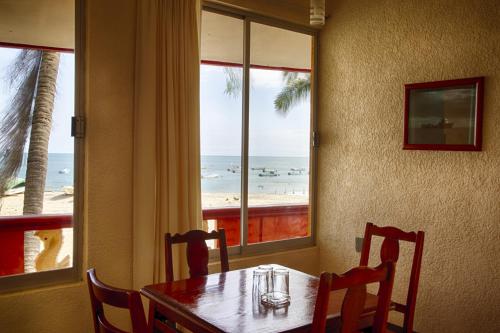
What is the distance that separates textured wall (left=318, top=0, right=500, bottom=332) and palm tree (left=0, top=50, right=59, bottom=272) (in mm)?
2216

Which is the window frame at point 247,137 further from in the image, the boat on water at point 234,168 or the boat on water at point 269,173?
the boat on water at point 269,173

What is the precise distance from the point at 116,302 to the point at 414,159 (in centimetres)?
245

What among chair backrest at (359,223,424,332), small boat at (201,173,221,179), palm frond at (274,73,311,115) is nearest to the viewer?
chair backrest at (359,223,424,332)

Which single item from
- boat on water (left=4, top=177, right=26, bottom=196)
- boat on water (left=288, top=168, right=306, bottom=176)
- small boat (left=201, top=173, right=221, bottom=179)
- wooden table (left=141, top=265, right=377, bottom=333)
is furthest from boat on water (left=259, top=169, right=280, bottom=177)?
boat on water (left=4, top=177, right=26, bottom=196)

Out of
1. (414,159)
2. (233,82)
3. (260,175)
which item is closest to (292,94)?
(233,82)

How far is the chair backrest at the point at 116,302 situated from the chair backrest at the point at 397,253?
134 centimetres

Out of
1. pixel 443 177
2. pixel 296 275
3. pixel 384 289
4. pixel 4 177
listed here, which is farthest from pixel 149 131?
pixel 443 177

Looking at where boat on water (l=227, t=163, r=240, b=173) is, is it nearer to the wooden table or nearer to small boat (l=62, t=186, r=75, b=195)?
small boat (l=62, t=186, r=75, b=195)

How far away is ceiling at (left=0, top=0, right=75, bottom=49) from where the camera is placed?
2.44 m

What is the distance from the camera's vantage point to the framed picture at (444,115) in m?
2.79

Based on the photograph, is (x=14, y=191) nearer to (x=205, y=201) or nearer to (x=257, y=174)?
(x=205, y=201)

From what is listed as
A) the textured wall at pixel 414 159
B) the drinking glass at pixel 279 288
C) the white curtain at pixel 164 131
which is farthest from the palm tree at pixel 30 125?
the textured wall at pixel 414 159

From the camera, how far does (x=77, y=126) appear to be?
8.63 feet

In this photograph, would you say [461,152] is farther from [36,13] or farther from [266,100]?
[36,13]
